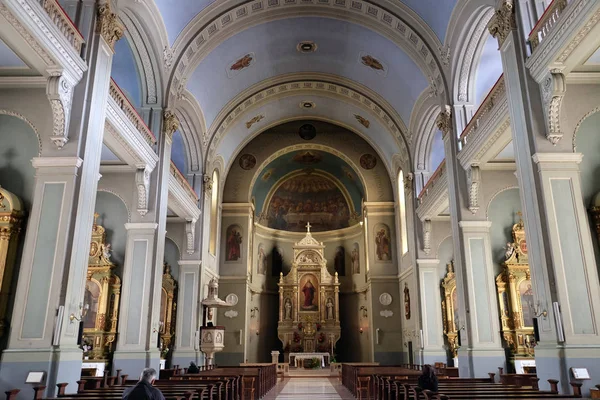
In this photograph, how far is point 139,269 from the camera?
12625mm

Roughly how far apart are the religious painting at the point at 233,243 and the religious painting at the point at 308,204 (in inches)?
188

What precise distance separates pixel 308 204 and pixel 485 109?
58.1 feet

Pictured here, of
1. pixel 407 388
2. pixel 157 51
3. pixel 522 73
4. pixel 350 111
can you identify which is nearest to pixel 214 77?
pixel 157 51

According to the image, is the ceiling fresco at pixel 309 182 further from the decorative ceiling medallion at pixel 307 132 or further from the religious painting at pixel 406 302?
the religious painting at pixel 406 302

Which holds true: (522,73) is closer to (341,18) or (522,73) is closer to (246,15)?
(341,18)

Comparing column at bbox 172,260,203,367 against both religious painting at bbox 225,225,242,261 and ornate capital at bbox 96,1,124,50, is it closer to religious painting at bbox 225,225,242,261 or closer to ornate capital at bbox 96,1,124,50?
religious painting at bbox 225,225,242,261

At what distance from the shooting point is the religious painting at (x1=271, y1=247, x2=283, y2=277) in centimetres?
2733

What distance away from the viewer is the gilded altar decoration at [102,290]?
45.5 feet

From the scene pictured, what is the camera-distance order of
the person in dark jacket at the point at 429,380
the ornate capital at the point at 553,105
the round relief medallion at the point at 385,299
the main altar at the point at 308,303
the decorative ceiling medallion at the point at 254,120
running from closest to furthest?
the person in dark jacket at the point at 429,380 < the ornate capital at the point at 553,105 < the round relief medallion at the point at 385,299 < the decorative ceiling medallion at the point at 254,120 < the main altar at the point at 308,303

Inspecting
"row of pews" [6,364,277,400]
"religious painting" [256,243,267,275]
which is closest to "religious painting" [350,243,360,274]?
"religious painting" [256,243,267,275]

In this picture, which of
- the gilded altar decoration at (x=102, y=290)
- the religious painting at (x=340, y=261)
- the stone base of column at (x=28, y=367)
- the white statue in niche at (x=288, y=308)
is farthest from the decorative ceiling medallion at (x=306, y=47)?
the stone base of column at (x=28, y=367)

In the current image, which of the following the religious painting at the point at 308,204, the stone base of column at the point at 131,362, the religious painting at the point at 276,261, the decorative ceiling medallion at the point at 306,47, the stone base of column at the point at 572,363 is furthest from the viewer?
the religious painting at the point at 308,204

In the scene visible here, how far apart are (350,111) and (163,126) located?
35.8 ft

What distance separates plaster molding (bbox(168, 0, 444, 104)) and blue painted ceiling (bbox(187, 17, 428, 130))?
1.67 feet
